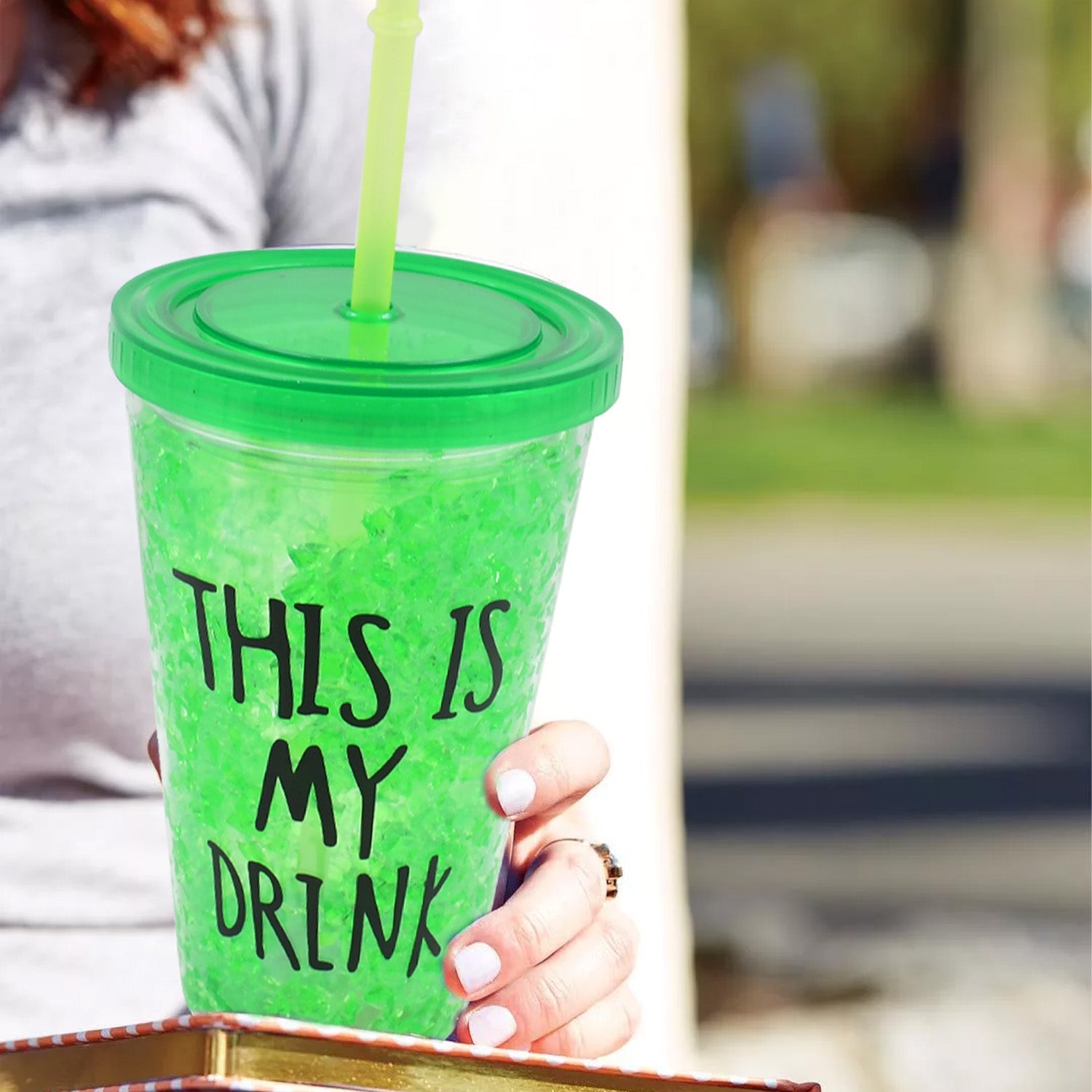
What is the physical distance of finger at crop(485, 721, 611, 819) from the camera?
66cm

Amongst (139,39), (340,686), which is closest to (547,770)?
(340,686)

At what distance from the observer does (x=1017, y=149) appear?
8602 mm

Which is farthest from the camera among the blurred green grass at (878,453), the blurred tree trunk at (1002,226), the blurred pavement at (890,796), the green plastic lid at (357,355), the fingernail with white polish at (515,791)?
the blurred tree trunk at (1002,226)

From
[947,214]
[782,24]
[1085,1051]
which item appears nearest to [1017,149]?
[947,214]

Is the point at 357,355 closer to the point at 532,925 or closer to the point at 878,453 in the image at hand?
the point at 532,925

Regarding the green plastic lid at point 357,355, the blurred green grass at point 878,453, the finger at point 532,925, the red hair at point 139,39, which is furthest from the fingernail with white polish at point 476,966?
the blurred green grass at point 878,453

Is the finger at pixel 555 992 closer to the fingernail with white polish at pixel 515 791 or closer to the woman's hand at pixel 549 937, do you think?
the woman's hand at pixel 549 937

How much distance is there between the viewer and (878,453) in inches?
310

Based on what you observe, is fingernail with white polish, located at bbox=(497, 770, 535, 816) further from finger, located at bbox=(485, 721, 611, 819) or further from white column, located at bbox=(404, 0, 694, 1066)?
white column, located at bbox=(404, 0, 694, 1066)

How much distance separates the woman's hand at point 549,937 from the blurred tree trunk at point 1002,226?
26.9ft

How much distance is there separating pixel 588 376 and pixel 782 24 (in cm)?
905

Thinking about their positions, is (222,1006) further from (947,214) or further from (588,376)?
(947,214)

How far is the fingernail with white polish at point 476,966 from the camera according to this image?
676mm

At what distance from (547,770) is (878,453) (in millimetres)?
7419
